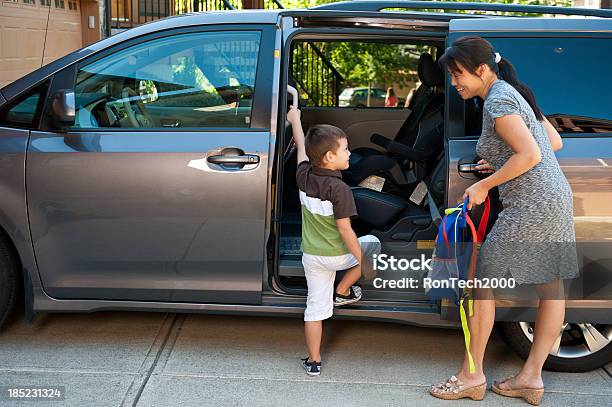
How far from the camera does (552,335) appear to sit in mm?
3807

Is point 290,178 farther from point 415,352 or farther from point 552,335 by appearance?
point 552,335

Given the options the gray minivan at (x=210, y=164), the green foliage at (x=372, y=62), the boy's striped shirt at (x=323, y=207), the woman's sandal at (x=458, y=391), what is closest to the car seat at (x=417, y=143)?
the gray minivan at (x=210, y=164)

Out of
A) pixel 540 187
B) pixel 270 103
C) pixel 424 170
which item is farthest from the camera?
pixel 424 170

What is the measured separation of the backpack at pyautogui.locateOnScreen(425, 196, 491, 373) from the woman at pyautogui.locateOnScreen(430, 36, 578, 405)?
5 centimetres

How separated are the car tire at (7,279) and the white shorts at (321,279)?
1.48 m

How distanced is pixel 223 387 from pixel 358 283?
853 millimetres

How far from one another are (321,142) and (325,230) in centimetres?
42

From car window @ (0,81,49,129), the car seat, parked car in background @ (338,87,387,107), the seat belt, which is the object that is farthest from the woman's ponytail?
parked car in background @ (338,87,387,107)

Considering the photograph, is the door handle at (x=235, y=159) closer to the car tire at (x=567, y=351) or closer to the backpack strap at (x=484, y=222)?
the backpack strap at (x=484, y=222)

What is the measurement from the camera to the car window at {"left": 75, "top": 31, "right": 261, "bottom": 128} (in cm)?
419

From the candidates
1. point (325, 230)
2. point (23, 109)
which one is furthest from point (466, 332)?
point (23, 109)

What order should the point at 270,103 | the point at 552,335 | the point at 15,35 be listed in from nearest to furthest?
the point at 552,335 → the point at 270,103 → the point at 15,35

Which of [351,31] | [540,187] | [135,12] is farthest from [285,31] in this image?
[135,12]

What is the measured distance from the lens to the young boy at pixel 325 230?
12.7ft
